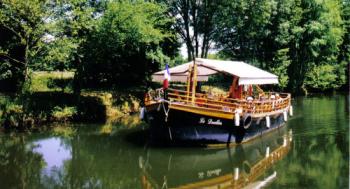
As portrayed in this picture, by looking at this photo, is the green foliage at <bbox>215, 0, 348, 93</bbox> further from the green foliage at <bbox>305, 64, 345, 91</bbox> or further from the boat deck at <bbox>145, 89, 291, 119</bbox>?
the boat deck at <bbox>145, 89, 291, 119</bbox>

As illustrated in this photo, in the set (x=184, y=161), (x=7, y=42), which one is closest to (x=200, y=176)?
(x=184, y=161)

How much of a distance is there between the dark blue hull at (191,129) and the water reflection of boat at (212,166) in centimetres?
56

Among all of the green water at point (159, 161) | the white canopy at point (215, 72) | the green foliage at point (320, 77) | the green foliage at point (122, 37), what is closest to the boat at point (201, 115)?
the white canopy at point (215, 72)

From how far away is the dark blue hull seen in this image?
2014cm

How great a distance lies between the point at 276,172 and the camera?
658 inches

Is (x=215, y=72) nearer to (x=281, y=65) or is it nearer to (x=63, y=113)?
(x=63, y=113)

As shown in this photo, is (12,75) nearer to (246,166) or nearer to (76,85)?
(76,85)

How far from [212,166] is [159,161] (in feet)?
7.18

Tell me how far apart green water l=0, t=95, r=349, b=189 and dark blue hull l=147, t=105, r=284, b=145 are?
0.49m

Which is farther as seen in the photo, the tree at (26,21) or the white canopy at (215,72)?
the tree at (26,21)

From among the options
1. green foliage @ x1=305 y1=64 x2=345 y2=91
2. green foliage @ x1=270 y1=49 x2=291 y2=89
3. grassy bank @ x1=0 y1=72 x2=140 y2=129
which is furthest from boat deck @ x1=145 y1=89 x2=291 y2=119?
green foliage @ x1=305 y1=64 x2=345 y2=91

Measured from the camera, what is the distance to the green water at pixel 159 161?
51.3 feet

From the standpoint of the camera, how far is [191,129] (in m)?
20.4

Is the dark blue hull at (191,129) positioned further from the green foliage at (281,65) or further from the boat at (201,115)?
the green foliage at (281,65)
